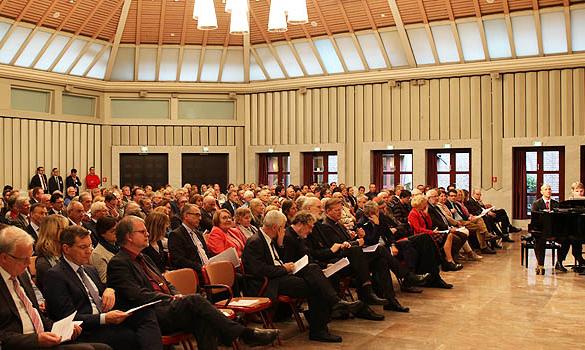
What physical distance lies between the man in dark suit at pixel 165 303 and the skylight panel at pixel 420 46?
1326 centimetres

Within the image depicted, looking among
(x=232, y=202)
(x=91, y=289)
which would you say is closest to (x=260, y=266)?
(x=91, y=289)

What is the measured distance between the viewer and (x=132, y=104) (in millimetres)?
19250

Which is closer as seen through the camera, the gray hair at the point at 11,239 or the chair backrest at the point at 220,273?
the gray hair at the point at 11,239

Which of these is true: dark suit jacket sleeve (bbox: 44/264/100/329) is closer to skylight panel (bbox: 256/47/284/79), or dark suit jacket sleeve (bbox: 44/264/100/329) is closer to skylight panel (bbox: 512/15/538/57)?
skylight panel (bbox: 512/15/538/57)

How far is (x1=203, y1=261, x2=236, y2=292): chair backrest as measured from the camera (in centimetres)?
545

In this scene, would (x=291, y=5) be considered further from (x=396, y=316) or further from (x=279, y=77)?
(x=279, y=77)

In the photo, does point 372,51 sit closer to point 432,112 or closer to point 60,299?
point 432,112

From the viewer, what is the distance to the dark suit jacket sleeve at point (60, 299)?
393 centimetres

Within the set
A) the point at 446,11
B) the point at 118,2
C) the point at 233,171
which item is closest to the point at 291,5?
the point at 446,11

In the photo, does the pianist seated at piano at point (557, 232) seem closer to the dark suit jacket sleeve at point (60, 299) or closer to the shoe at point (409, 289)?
the shoe at point (409, 289)

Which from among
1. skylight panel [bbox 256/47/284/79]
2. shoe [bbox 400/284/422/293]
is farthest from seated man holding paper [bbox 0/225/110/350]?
skylight panel [bbox 256/47/284/79]

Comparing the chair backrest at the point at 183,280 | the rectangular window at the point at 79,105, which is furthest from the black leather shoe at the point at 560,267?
the rectangular window at the point at 79,105

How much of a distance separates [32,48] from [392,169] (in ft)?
32.4

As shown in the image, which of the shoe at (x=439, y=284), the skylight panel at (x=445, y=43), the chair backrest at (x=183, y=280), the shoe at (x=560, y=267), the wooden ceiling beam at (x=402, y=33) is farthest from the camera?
the skylight panel at (x=445, y=43)
